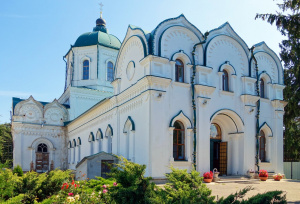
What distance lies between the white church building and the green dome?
10.2 meters

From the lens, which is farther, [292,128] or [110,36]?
[110,36]

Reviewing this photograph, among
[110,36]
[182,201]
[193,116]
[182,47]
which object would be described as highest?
[110,36]

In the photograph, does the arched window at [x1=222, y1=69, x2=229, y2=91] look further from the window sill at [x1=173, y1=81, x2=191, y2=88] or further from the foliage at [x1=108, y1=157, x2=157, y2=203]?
the foliage at [x1=108, y1=157, x2=157, y2=203]

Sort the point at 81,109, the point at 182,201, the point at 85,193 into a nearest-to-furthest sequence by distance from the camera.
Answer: the point at 182,201 < the point at 85,193 < the point at 81,109

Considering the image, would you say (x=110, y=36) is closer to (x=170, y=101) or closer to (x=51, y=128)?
(x=51, y=128)

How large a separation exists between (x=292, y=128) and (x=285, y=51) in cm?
594

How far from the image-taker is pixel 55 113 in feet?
99.5

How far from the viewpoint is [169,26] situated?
15.4 metres

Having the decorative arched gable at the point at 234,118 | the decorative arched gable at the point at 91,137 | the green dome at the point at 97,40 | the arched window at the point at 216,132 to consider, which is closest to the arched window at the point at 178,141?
the decorative arched gable at the point at 234,118

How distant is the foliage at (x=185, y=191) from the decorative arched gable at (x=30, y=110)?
2495 cm

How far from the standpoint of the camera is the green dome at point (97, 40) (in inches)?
1204

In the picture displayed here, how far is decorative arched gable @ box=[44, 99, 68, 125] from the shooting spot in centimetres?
2998

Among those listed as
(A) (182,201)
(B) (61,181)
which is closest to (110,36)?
(B) (61,181)

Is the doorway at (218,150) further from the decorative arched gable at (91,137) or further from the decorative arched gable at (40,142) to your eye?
the decorative arched gable at (40,142)
